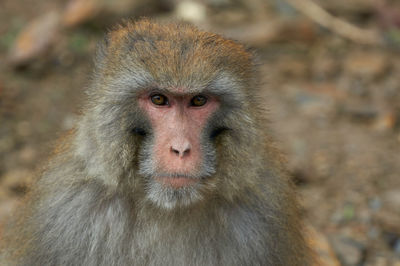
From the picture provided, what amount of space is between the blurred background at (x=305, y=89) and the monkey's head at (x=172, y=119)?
195 cm

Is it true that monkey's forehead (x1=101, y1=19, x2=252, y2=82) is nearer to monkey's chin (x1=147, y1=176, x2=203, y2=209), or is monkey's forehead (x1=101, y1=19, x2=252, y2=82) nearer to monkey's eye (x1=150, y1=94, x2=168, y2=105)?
monkey's eye (x1=150, y1=94, x2=168, y2=105)

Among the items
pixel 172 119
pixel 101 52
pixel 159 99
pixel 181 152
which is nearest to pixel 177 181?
pixel 181 152

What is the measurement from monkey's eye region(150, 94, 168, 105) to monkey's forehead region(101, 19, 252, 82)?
10cm

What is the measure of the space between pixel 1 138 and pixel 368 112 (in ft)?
11.9

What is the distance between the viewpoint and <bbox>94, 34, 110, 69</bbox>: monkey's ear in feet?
13.2

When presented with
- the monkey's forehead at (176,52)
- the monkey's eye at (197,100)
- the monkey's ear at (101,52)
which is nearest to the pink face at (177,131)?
the monkey's eye at (197,100)

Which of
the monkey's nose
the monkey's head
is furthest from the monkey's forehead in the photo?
the monkey's nose

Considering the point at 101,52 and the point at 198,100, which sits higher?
the point at 101,52

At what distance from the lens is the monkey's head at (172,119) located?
361 centimetres

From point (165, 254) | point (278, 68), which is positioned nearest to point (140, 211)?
point (165, 254)

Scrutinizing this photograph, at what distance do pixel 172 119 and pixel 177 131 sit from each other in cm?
9

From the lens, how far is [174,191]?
360cm

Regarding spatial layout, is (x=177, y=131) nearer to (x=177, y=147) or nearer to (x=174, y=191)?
(x=177, y=147)

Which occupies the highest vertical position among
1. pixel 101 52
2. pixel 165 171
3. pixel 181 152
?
pixel 101 52
